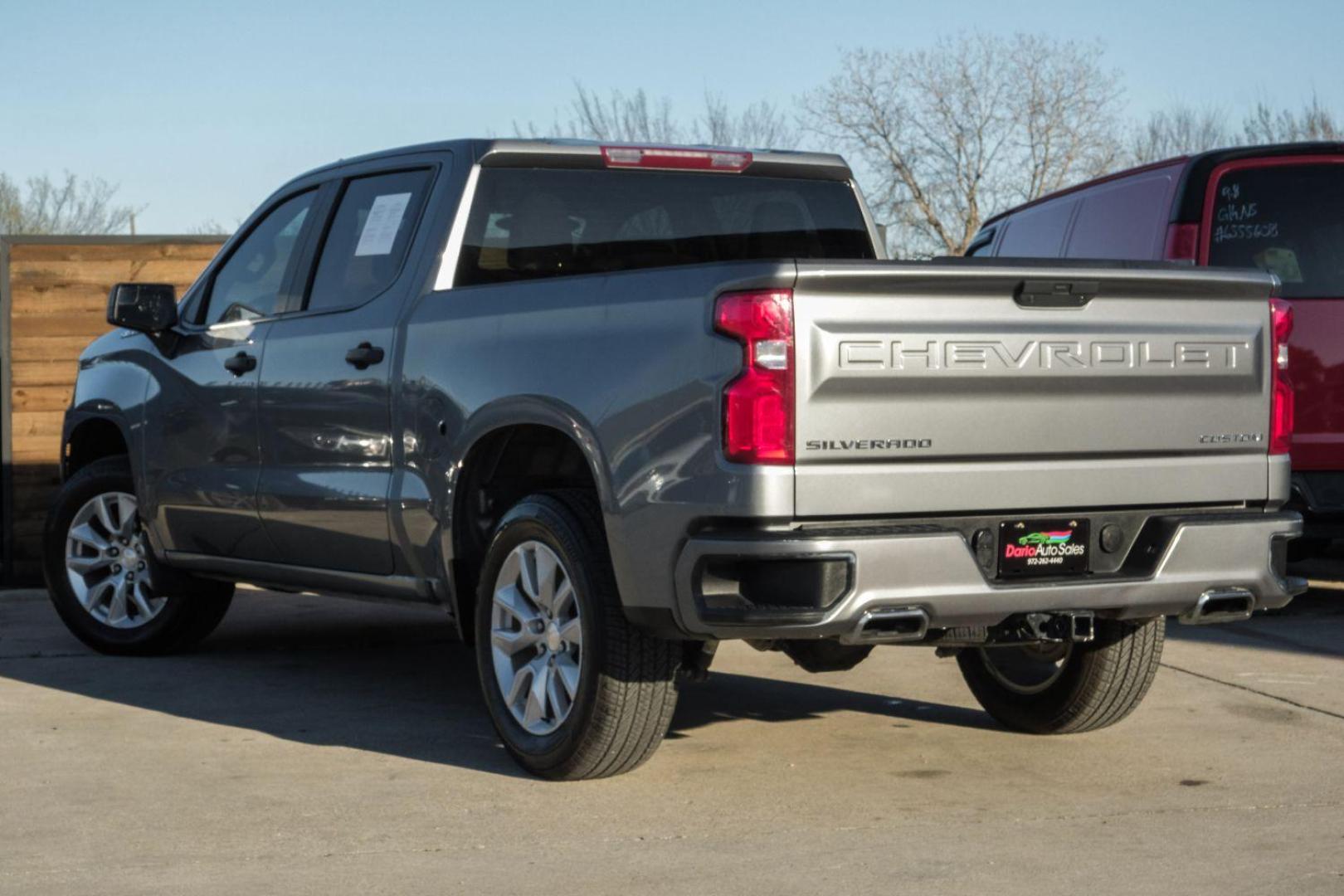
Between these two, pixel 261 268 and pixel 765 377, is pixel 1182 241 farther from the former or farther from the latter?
pixel 765 377

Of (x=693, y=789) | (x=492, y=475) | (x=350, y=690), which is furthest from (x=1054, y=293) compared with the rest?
(x=350, y=690)

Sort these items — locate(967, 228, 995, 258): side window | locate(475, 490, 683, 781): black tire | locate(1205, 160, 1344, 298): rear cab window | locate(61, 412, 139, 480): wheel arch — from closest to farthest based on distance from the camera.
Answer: locate(475, 490, 683, 781): black tire < locate(61, 412, 139, 480): wheel arch < locate(1205, 160, 1344, 298): rear cab window < locate(967, 228, 995, 258): side window

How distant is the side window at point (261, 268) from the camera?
7.47m

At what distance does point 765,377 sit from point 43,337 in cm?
751

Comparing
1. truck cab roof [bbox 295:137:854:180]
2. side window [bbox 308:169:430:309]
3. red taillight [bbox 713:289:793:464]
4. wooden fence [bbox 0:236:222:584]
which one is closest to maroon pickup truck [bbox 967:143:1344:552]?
truck cab roof [bbox 295:137:854:180]

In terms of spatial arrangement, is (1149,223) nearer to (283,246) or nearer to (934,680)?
(934,680)

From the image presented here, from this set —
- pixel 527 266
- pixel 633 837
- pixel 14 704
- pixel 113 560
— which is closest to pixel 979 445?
pixel 633 837

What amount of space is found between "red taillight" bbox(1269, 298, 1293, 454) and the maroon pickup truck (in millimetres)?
3042

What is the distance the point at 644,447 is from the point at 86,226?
52.5 meters

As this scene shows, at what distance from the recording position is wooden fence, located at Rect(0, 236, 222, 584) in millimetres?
11320

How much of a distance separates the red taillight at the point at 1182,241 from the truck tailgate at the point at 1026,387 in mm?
3238

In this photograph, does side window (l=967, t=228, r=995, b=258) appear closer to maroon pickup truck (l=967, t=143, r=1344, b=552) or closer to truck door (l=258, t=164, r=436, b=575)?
maroon pickup truck (l=967, t=143, r=1344, b=552)

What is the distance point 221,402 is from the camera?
753 cm

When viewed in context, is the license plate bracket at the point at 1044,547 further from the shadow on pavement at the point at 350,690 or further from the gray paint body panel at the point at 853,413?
the shadow on pavement at the point at 350,690
